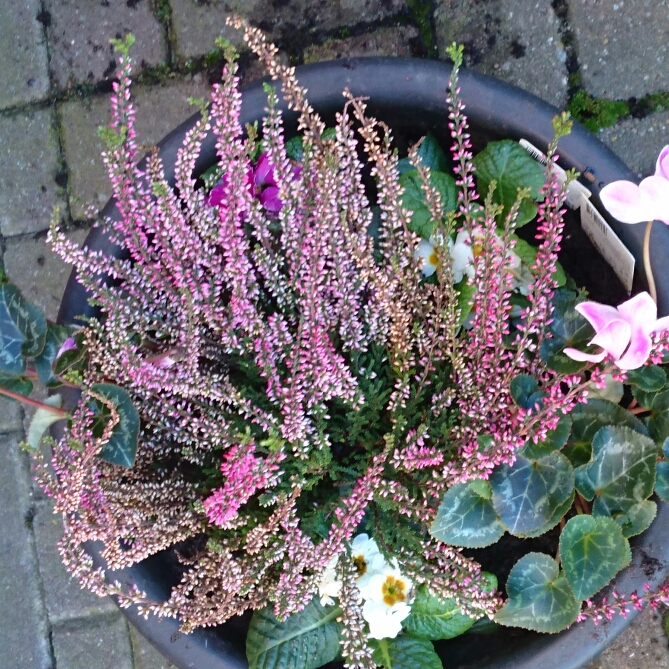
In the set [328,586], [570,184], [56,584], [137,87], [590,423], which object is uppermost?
[137,87]

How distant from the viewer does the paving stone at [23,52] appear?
179 centimetres

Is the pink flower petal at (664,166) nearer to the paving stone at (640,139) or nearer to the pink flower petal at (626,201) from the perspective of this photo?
the pink flower petal at (626,201)

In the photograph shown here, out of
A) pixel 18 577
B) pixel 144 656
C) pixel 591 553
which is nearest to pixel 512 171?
pixel 591 553

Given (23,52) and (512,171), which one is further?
(23,52)

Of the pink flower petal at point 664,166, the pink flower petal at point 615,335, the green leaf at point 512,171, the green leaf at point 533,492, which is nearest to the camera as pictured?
the pink flower petal at point 615,335

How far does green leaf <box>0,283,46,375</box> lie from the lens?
998mm

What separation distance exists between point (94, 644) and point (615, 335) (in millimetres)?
1624

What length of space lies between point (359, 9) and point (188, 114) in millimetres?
492

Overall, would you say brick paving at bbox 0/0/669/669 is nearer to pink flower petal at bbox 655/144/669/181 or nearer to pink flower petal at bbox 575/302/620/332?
pink flower petal at bbox 655/144/669/181

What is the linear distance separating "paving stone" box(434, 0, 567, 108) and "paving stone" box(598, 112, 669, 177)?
148mm

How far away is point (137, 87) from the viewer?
1.76 meters

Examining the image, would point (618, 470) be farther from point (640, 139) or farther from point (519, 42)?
point (519, 42)

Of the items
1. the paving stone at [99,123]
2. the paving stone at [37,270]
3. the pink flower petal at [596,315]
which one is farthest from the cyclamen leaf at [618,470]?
the paving stone at [37,270]

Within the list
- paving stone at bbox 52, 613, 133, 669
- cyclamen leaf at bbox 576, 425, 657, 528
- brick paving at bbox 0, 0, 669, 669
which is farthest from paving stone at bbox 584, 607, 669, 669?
paving stone at bbox 52, 613, 133, 669
